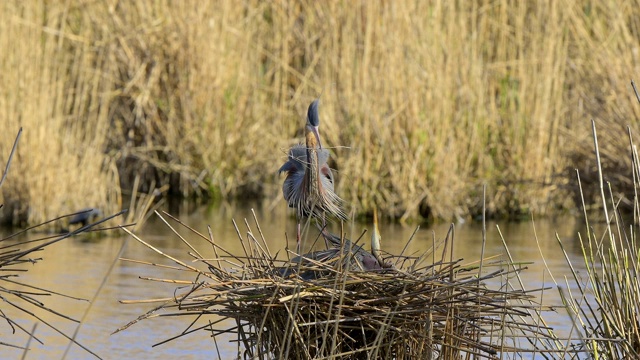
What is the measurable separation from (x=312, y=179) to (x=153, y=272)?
2.72 metres

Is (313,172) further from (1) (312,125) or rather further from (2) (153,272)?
(2) (153,272)

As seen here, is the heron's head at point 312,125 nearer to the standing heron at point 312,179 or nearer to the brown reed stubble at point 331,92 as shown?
the standing heron at point 312,179

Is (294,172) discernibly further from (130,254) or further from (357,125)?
(357,125)

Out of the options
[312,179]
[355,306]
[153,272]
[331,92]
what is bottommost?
[153,272]

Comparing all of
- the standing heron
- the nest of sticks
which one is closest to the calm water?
the standing heron

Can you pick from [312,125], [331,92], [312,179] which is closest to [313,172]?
[312,179]

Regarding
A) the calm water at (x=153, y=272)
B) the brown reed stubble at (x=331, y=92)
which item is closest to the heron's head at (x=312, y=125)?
the calm water at (x=153, y=272)

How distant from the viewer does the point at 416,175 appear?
31.8 ft

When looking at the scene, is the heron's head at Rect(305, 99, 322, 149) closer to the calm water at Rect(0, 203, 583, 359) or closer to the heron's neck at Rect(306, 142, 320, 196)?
the heron's neck at Rect(306, 142, 320, 196)

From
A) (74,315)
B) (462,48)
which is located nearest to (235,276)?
(74,315)

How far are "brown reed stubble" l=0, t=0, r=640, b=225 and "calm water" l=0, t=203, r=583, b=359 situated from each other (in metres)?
0.55

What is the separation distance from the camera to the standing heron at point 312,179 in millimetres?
4891

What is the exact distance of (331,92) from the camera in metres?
10.1

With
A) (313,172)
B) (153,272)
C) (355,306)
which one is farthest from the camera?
Answer: (153,272)
